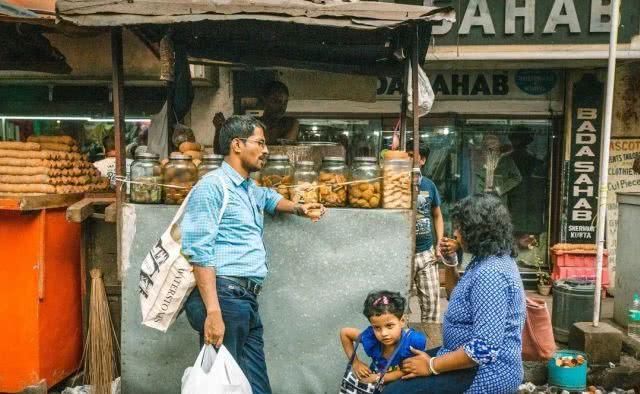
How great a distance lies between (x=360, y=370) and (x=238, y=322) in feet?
2.26

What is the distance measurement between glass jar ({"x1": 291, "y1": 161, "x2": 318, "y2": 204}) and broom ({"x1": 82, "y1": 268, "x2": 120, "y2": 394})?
156 centimetres

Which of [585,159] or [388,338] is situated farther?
[585,159]

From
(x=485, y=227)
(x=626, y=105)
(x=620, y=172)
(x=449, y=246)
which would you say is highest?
(x=626, y=105)

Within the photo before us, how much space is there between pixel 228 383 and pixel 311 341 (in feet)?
3.45

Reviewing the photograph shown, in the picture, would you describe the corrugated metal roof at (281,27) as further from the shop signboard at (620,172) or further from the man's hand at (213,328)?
the shop signboard at (620,172)

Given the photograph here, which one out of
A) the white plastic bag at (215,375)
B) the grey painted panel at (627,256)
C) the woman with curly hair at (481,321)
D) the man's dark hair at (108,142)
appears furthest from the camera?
the man's dark hair at (108,142)

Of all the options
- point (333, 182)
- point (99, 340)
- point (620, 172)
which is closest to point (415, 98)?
point (333, 182)

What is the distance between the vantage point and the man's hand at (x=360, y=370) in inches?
122

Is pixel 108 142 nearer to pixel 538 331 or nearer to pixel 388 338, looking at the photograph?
pixel 538 331

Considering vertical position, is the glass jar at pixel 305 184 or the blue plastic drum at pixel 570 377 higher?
the glass jar at pixel 305 184

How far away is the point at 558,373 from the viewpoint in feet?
15.3

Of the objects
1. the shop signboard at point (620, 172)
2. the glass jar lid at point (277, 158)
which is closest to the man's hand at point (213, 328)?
the glass jar lid at point (277, 158)

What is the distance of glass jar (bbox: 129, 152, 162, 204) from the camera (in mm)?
3877

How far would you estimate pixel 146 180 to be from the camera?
3885 mm
